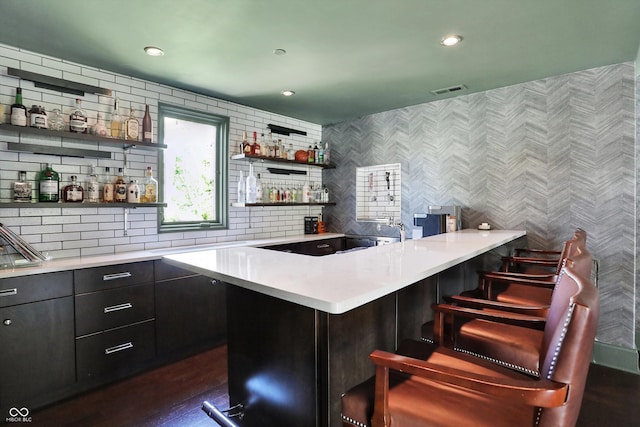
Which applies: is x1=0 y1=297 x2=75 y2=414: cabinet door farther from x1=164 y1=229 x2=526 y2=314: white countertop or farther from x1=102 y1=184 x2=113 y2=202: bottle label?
x1=164 y1=229 x2=526 y2=314: white countertop

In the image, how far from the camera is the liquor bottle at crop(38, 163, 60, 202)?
2480 millimetres

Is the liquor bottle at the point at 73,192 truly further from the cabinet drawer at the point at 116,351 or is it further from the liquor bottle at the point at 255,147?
the liquor bottle at the point at 255,147

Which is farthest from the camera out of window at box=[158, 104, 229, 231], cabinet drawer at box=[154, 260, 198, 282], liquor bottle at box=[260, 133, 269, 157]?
liquor bottle at box=[260, 133, 269, 157]

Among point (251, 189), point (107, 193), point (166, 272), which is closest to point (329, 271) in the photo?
point (166, 272)

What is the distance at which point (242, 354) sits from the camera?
1.69 m

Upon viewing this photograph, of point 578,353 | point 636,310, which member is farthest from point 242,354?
point 636,310

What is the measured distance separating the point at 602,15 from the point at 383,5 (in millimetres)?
1386

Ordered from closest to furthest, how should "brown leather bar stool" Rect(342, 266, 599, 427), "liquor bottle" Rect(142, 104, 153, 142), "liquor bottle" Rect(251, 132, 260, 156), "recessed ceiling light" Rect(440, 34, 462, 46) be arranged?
"brown leather bar stool" Rect(342, 266, 599, 427) → "recessed ceiling light" Rect(440, 34, 462, 46) → "liquor bottle" Rect(142, 104, 153, 142) → "liquor bottle" Rect(251, 132, 260, 156)

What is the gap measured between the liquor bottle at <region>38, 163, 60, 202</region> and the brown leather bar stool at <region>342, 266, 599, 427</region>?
8.67 feet

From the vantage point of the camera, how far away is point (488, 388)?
85 cm

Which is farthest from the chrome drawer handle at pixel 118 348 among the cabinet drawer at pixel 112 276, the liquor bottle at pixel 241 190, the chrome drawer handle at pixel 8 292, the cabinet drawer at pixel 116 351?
the liquor bottle at pixel 241 190

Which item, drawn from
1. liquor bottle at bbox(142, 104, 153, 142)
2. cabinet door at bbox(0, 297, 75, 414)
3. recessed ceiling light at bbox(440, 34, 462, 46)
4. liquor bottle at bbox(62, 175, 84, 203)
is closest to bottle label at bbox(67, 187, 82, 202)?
liquor bottle at bbox(62, 175, 84, 203)

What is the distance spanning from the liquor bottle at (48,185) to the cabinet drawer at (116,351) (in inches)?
42.3

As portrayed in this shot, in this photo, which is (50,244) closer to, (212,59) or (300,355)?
(212,59)
